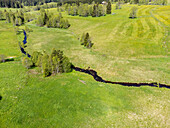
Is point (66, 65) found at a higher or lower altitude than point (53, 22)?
lower

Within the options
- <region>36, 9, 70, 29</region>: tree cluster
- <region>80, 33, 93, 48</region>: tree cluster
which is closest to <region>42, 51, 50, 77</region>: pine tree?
<region>80, 33, 93, 48</region>: tree cluster

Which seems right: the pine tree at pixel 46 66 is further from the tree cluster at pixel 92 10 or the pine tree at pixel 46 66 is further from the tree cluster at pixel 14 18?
the tree cluster at pixel 14 18

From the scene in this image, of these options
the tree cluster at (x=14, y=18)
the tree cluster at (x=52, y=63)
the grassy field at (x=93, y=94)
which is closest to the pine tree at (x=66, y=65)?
the tree cluster at (x=52, y=63)

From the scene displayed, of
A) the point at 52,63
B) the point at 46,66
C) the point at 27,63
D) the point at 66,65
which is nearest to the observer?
the point at 52,63

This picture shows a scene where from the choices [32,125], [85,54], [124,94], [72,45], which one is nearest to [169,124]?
[124,94]

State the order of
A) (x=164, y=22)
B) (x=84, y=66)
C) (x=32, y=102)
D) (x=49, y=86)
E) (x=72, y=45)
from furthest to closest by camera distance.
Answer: (x=164, y=22), (x=72, y=45), (x=84, y=66), (x=49, y=86), (x=32, y=102)

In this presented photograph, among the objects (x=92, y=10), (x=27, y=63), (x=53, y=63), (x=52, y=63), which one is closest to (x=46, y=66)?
(x=52, y=63)

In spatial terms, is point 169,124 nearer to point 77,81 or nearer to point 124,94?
point 124,94

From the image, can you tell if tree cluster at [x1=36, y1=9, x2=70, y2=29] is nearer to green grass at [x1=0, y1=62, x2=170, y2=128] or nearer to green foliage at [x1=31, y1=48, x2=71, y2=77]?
green foliage at [x1=31, y1=48, x2=71, y2=77]

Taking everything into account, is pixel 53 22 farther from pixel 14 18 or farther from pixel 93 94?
pixel 93 94

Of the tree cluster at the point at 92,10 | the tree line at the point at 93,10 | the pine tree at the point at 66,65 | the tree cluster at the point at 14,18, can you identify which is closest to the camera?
the pine tree at the point at 66,65

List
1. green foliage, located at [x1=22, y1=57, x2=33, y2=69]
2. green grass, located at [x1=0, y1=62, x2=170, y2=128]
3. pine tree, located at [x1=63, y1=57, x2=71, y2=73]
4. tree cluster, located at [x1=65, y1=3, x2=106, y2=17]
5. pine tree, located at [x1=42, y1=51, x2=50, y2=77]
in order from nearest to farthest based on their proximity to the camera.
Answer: green grass, located at [x1=0, y1=62, x2=170, y2=128]
pine tree, located at [x1=42, y1=51, x2=50, y2=77]
pine tree, located at [x1=63, y1=57, x2=71, y2=73]
green foliage, located at [x1=22, y1=57, x2=33, y2=69]
tree cluster, located at [x1=65, y1=3, x2=106, y2=17]
